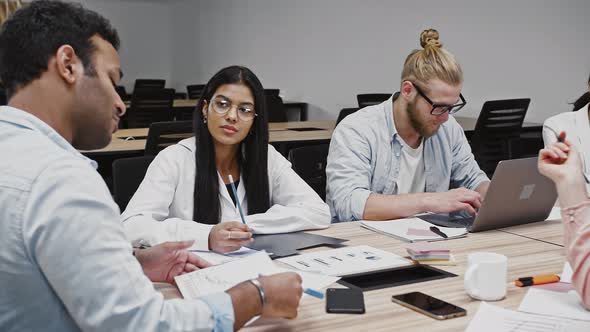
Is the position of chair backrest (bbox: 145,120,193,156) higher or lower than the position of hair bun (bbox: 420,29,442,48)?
lower

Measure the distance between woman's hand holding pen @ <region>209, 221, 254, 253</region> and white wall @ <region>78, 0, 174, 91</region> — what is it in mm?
9397

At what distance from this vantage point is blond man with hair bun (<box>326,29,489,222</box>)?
7.89 feet

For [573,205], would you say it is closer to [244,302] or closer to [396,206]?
[244,302]

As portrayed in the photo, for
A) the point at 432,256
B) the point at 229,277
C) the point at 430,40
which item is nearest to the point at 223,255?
the point at 229,277

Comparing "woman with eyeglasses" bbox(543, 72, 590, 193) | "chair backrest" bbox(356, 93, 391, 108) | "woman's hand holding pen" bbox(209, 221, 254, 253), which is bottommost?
"woman's hand holding pen" bbox(209, 221, 254, 253)

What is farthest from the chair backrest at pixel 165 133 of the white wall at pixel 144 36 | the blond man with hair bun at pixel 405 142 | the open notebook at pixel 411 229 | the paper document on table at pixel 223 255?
the white wall at pixel 144 36

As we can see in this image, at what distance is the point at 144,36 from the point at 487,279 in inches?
407

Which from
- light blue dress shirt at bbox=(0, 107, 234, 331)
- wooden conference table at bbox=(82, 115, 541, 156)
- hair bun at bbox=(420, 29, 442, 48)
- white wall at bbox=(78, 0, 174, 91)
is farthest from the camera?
white wall at bbox=(78, 0, 174, 91)

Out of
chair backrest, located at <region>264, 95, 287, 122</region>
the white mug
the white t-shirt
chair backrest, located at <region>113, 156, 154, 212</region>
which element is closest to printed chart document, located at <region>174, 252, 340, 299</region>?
the white mug

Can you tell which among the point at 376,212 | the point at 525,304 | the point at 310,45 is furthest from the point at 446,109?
the point at 310,45

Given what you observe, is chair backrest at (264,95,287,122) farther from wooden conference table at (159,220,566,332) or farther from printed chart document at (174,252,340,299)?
printed chart document at (174,252,340,299)

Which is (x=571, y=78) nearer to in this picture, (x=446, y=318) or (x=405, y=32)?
(x=405, y=32)

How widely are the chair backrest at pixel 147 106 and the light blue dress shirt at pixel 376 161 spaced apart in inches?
154

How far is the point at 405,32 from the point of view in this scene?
5852mm
